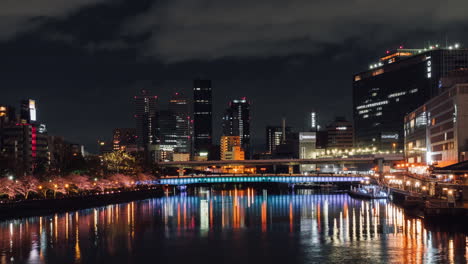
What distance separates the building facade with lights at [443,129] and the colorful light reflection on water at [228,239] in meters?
25.1

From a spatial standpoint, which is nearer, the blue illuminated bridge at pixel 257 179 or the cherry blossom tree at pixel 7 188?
the cherry blossom tree at pixel 7 188

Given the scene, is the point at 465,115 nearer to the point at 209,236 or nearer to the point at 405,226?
the point at 405,226

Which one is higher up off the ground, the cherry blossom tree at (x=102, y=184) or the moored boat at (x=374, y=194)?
the cherry blossom tree at (x=102, y=184)

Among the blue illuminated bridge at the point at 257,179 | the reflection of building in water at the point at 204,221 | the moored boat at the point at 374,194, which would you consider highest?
the blue illuminated bridge at the point at 257,179

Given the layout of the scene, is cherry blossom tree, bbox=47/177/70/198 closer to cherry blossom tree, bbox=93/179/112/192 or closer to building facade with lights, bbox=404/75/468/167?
cherry blossom tree, bbox=93/179/112/192

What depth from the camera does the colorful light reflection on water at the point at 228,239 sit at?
6012 cm

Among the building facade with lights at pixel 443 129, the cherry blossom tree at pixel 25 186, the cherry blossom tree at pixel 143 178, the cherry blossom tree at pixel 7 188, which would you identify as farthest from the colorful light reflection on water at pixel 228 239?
the cherry blossom tree at pixel 143 178

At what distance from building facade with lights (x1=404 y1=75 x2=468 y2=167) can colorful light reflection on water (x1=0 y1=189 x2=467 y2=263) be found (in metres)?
25.1

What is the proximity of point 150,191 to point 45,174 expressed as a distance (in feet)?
153

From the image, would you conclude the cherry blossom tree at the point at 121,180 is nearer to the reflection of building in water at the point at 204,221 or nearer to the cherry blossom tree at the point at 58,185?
the cherry blossom tree at the point at 58,185

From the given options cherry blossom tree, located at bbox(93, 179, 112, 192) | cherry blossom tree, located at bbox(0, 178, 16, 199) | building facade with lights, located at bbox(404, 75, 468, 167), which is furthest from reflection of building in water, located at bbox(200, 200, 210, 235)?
building facade with lights, located at bbox(404, 75, 468, 167)

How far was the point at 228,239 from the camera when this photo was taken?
73750 millimetres

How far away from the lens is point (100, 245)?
68750 mm

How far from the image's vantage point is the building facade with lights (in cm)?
12091
